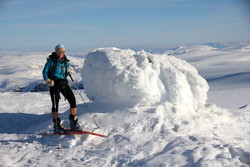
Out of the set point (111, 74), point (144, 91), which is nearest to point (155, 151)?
point (144, 91)

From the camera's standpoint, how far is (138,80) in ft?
26.2

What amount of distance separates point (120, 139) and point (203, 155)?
2121 mm

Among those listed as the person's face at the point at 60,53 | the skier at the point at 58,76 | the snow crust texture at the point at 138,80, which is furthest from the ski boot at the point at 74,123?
the person's face at the point at 60,53

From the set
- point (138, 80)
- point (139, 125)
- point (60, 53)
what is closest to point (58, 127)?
point (60, 53)

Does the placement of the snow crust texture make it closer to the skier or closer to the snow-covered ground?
the snow-covered ground

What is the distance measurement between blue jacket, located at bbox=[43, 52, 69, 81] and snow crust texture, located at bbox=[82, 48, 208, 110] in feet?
4.50

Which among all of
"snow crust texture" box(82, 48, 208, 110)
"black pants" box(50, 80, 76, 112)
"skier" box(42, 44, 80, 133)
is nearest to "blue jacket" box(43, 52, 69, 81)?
"skier" box(42, 44, 80, 133)

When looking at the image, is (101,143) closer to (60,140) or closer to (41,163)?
(60,140)

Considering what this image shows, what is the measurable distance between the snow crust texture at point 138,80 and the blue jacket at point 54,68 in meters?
1.37

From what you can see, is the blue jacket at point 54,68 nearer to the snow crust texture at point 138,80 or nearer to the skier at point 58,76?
the skier at point 58,76

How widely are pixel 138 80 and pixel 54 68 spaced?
240 centimetres

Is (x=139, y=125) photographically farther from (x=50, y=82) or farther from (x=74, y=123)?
(x=50, y=82)

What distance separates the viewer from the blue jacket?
7141 millimetres

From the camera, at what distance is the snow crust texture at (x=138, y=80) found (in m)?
8.05
